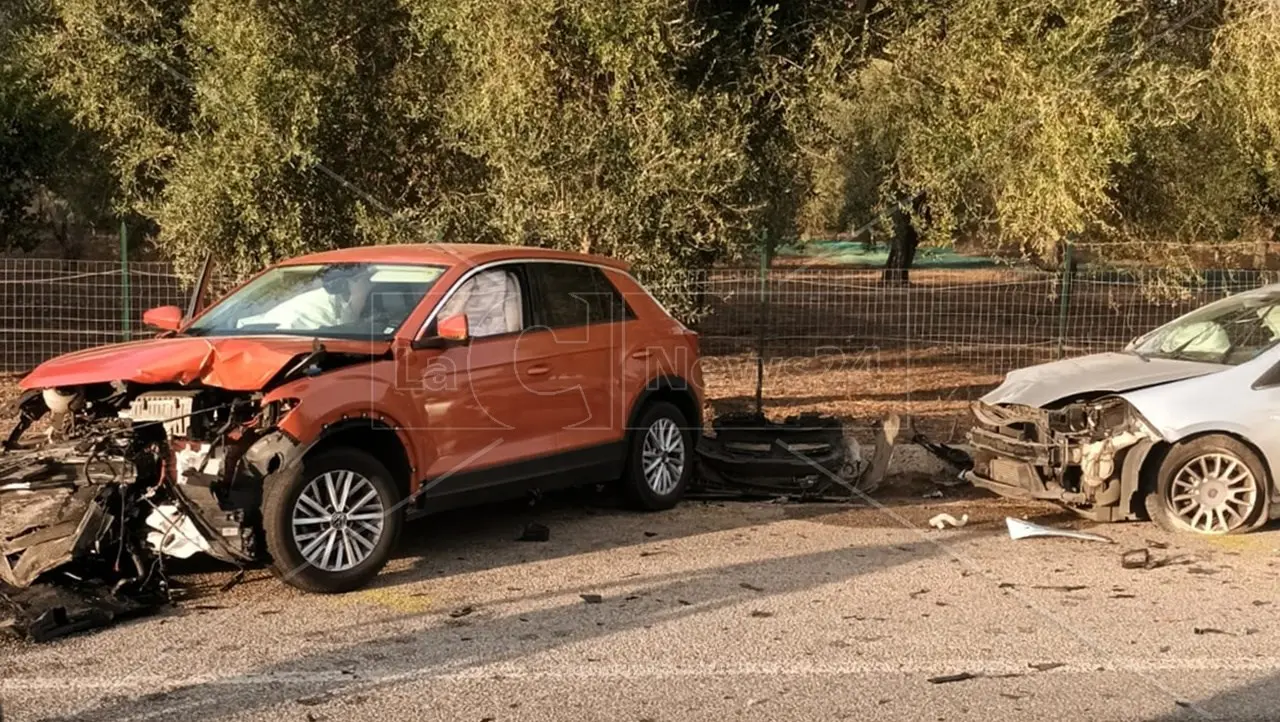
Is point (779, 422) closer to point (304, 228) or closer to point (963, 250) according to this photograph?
point (304, 228)

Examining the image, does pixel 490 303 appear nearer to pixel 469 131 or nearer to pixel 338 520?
pixel 338 520

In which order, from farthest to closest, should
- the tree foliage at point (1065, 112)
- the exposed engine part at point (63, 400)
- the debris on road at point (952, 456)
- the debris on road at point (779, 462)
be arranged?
the tree foliage at point (1065, 112), the debris on road at point (952, 456), the debris on road at point (779, 462), the exposed engine part at point (63, 400)

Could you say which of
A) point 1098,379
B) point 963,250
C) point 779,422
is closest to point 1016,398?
point 1098,379

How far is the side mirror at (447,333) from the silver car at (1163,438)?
13.0 feet

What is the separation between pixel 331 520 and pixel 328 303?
155cm

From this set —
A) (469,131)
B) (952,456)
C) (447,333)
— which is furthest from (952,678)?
(469,131)

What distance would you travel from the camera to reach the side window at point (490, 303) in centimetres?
749

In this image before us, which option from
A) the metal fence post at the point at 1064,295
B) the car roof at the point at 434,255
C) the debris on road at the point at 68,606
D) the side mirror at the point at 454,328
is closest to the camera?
the debris on road at the point at 68,606

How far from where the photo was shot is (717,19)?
11391mm

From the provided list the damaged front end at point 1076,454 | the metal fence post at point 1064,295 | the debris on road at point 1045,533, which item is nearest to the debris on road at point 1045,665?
the debris on road at point 1045,533

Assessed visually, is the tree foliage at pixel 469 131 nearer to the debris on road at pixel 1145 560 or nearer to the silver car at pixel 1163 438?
the silver car at pixel 1163 438

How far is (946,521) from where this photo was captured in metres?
8.56

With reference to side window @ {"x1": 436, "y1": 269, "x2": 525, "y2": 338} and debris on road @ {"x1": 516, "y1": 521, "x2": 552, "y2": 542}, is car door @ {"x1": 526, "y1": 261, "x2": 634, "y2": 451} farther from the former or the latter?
debris on road @ {"x1": 516, "y1": 521, "x2": 552, "y2": 542}

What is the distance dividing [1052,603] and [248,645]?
4033mm
